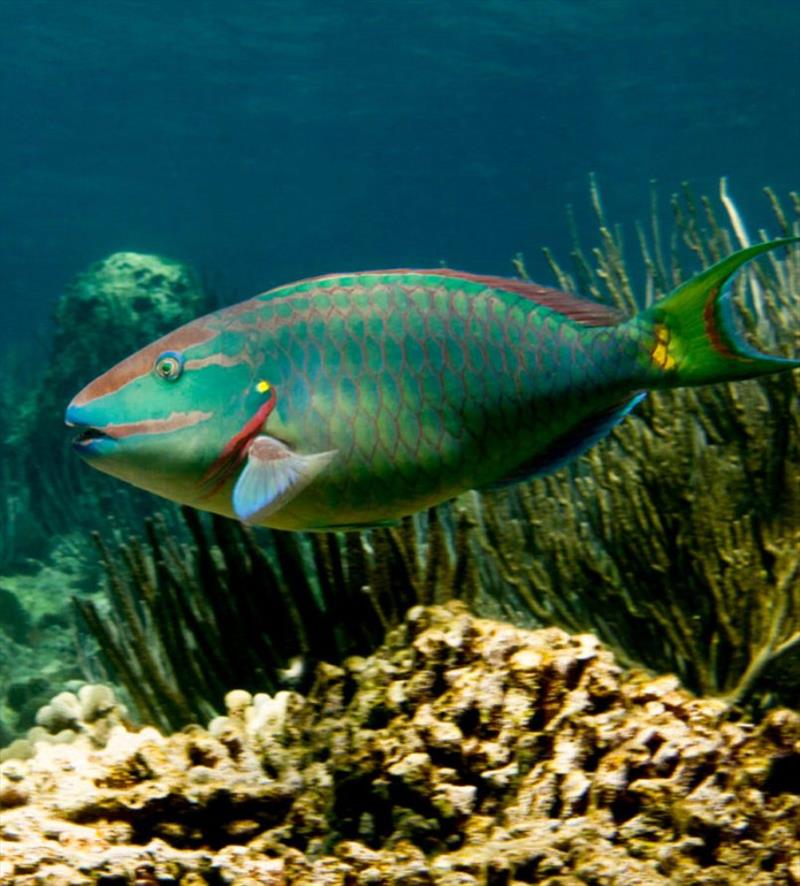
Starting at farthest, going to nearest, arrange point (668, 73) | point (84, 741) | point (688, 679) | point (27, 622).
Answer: point (668, 73) < point (27, 622) < point (688, 679) < point (84, 741)

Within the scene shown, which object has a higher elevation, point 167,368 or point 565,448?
point 167,368

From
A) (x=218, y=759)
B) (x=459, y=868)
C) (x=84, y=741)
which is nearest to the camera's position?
(x=459, y=868)

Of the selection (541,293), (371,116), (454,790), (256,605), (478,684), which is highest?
(371,116)

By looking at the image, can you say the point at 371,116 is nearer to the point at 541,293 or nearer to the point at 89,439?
the point at 541,293

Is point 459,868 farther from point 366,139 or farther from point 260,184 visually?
point 260,184

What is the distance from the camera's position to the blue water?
32.6m

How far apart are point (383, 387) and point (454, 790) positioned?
31.1 inches

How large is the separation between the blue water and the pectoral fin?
534 inches

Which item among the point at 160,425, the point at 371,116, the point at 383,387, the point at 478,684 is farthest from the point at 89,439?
the point at 371,116

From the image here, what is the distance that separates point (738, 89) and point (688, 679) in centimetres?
4128

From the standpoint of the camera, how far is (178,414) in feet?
5.26

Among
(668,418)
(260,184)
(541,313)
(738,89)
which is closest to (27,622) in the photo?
(668,418)

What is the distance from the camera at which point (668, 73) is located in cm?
3634

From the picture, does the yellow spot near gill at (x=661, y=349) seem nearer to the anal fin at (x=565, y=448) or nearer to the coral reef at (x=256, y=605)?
the anal fin at (x=565, y=448)
